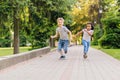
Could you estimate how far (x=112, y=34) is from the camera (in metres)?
33.7

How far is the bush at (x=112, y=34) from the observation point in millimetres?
33750

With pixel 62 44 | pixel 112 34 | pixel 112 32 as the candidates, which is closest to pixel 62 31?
pixel 62 44

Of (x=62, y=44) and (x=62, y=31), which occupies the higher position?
(x=62, y=31)

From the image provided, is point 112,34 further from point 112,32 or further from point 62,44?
point 62,44

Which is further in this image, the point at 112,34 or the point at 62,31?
the point at 112,34

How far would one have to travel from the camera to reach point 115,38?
33.8m

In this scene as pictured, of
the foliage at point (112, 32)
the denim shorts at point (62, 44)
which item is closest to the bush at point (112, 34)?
the foliage at point (112, 32)

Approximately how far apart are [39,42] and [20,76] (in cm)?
3155

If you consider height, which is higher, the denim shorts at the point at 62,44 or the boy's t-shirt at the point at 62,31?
the boy's t-shirt at the point at 62,31

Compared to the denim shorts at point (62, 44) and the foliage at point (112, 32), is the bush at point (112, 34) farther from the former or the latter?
the denim shorts at point (62, 44)

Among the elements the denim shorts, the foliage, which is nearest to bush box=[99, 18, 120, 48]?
the foliage

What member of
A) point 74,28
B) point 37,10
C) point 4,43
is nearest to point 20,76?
point 37,10

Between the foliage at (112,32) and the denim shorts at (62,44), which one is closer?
the denim shorts at (62,44)

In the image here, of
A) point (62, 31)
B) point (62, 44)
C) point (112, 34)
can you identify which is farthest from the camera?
point (112, 34)
